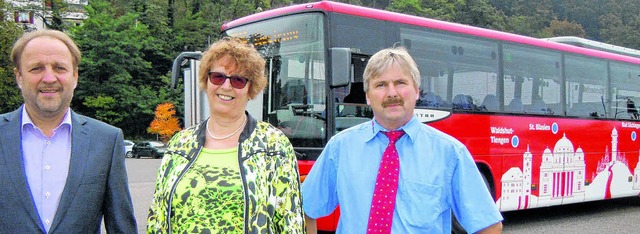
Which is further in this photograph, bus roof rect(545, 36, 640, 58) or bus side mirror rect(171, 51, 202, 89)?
bus roof rect(545, 36, 640, 58)

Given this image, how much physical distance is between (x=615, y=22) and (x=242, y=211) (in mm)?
97140

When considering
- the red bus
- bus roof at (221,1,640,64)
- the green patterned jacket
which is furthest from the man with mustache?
bus roof at (221,1,640,64)

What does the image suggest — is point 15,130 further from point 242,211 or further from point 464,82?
point 464,82

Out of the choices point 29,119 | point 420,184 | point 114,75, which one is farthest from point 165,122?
point 420,184

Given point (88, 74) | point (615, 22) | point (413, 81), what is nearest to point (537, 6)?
point (615, 22)

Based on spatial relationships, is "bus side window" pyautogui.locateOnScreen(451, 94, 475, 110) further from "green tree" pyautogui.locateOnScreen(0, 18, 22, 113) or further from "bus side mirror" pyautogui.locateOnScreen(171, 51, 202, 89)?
"green tree" pyautogui.locateOnScreen(0, 18, 22, 113)

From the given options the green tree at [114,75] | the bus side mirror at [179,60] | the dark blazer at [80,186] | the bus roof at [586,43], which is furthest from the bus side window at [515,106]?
the green tree at [114,75]

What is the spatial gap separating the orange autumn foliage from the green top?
48.0 metres

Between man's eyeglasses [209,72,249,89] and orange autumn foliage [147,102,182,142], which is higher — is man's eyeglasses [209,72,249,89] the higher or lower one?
the higher one

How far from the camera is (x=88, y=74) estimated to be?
175 ft

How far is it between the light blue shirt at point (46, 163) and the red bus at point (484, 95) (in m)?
4.62

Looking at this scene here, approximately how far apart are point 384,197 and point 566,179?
8.63m

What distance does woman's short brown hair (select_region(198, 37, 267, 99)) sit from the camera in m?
3.00

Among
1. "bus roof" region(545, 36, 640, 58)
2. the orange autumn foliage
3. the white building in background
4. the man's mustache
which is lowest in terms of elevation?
the orange autumn foliage
